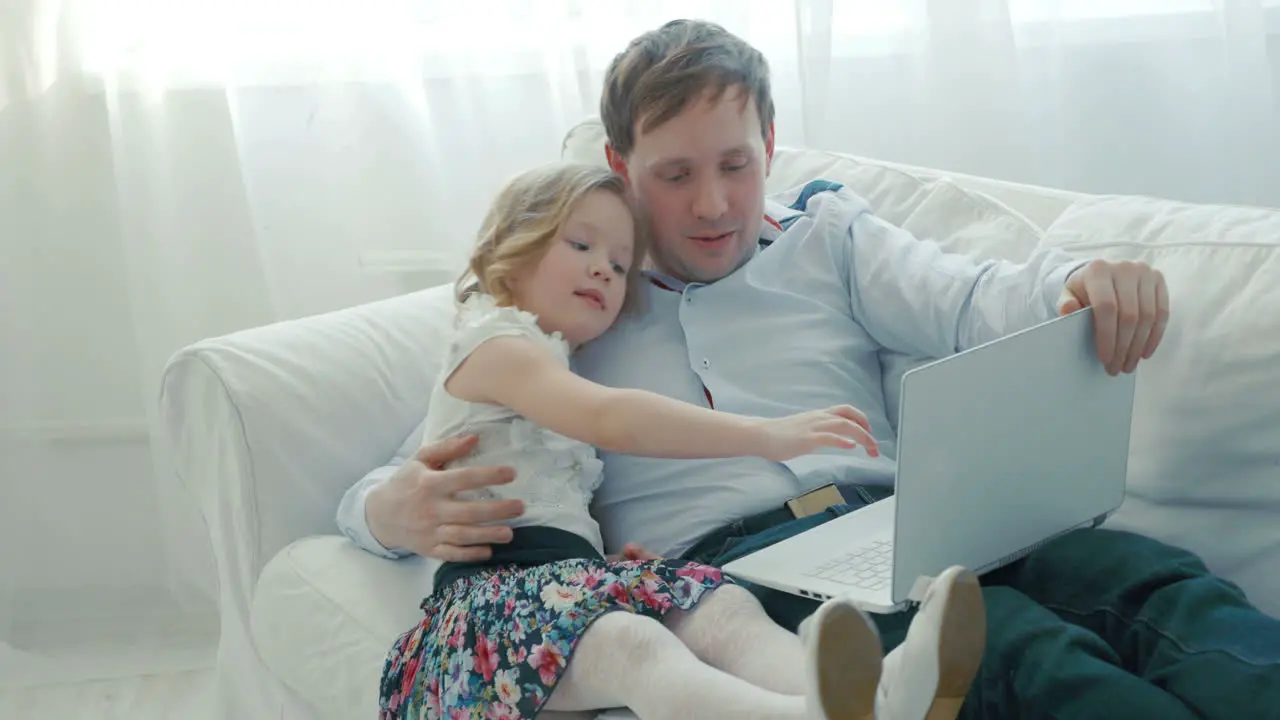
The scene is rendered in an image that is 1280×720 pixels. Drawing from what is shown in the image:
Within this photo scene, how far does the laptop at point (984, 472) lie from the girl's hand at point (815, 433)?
0.08 meters

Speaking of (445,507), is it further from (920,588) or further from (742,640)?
(920,588)

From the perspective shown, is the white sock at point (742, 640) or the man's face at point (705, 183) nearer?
the white sock at point (742, 640)

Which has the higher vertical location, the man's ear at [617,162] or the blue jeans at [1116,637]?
the man's ear at [617,162]

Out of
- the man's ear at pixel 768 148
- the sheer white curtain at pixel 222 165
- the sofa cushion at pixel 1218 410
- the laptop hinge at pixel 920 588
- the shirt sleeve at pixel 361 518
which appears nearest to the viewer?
the laptop hinge at pixel 920 588

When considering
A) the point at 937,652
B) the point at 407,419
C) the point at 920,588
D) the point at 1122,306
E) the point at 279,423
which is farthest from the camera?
the point at 407,419

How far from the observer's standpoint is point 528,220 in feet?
4.65

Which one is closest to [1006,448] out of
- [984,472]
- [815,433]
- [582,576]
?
[984,472]

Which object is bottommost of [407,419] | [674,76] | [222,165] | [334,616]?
[334,616]

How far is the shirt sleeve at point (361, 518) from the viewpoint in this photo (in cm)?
143

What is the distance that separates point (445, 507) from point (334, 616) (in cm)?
21

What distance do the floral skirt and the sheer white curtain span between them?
1.13 meters

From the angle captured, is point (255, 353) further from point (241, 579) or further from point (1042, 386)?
point (1042, 386)

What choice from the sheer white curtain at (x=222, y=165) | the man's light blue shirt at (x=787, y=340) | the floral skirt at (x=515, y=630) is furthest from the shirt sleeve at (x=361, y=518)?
the sheer white curtain at (x=222, y=165)

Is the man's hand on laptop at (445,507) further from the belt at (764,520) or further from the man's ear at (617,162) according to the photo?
the man's ear at (617,162)
